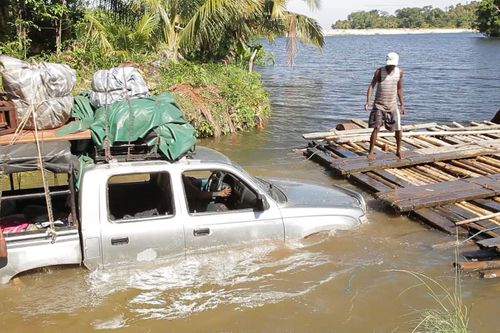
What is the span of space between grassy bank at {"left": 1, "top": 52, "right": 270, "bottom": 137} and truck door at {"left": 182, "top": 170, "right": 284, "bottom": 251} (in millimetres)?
8134

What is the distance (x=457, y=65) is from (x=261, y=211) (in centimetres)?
3828

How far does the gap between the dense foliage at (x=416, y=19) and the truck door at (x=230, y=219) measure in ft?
537

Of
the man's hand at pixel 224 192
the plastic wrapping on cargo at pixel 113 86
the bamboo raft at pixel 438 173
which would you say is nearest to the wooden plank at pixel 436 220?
the bamboo raft at pixel 438 173

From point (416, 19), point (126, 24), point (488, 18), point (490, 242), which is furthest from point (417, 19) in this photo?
point (490, 242)

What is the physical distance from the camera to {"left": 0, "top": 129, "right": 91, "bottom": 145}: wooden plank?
5374 millimetres

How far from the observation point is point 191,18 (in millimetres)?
17812

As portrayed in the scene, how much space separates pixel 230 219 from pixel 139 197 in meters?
1.28

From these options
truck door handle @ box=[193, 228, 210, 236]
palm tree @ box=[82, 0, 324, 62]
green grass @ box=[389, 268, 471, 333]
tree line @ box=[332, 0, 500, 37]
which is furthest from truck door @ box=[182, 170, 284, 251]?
tree line @ box=[332, 0, 500, 37]

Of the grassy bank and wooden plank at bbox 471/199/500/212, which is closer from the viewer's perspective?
wooden plank at bbox 471/199/500/212

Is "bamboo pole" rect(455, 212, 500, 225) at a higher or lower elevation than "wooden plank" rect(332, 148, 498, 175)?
lower

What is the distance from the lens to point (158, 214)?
5949 millimetres

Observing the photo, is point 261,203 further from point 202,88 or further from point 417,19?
point 417,19

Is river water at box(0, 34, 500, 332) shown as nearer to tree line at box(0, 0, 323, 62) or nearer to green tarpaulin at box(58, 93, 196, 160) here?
green tarpaulin at box(58, 93, 196, 160)

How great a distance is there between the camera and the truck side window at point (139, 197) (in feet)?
19.5
